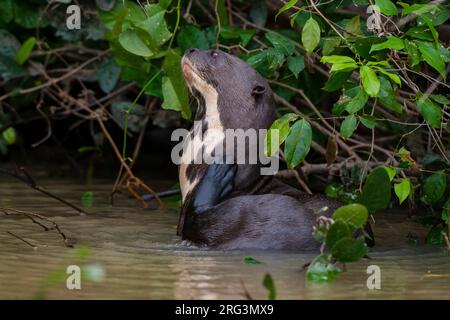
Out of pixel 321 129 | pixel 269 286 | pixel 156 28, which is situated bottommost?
pixel 269 286

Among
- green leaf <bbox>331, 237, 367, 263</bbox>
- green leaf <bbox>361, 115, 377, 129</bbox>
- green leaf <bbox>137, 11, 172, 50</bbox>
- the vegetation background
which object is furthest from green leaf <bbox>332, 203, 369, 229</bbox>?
green leaf <bbox>137, 11, 172, 50</bbox>

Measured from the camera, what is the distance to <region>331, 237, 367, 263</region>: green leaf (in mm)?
3314

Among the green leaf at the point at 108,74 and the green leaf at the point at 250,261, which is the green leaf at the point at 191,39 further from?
the green leaf at the point at 250,261

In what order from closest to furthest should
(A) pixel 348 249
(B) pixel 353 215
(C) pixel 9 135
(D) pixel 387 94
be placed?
(A) pixel 348 249 → (B) pixel 353 215 → (D) pixel 387 94 → (C) pixel 9 135

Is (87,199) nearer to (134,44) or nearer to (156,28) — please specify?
(134,44)

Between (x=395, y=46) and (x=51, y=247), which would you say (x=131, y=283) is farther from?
(x=395, y=46)

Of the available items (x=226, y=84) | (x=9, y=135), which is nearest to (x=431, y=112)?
(x=226, y=84)

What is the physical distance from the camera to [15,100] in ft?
19.9

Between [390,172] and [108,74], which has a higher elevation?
[108,74]

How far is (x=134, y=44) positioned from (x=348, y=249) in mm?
1629

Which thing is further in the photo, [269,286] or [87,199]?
[87,199]

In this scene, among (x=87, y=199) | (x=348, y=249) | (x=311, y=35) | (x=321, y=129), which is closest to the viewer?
(x=348, y=249)

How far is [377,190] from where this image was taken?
3787mm

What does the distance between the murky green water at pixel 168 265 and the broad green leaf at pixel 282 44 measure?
893 millimetres
